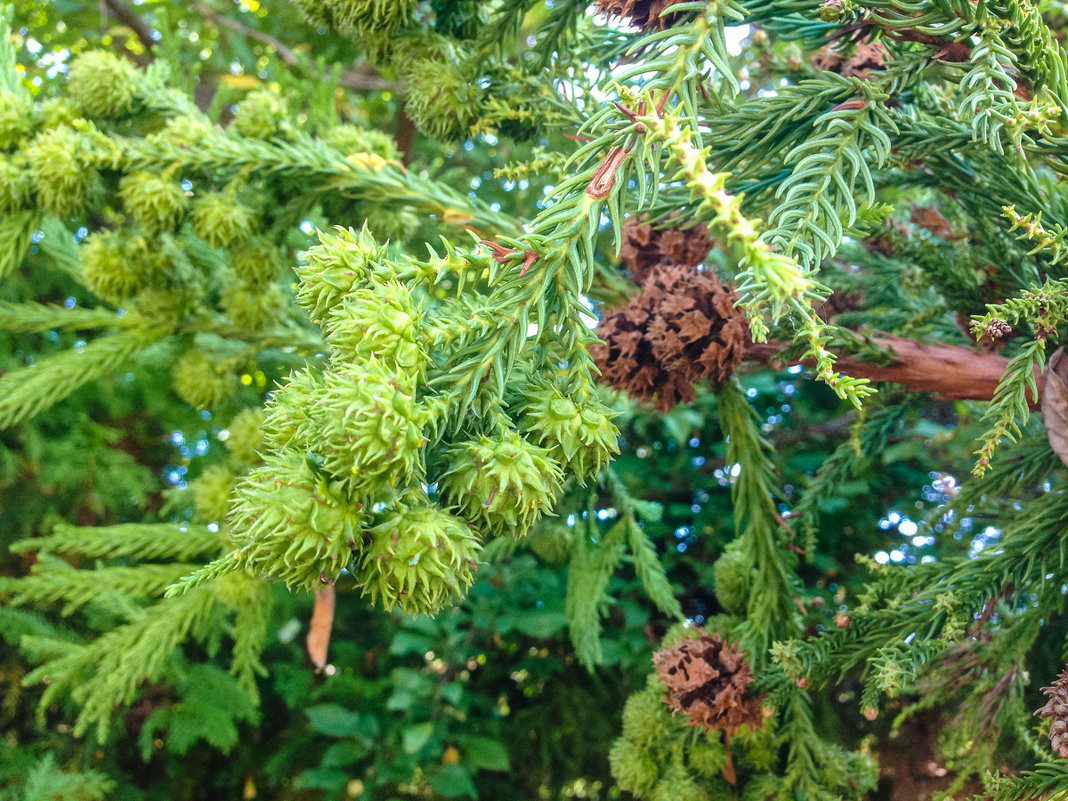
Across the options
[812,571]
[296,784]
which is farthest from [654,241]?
[296,784]

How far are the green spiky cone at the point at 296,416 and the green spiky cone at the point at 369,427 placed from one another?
0.02 metres

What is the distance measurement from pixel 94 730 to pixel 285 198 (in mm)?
1480

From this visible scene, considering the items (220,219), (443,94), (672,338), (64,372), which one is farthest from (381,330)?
(64,372)

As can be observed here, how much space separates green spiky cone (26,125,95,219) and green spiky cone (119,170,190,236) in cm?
5

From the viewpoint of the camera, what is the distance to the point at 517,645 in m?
1.80

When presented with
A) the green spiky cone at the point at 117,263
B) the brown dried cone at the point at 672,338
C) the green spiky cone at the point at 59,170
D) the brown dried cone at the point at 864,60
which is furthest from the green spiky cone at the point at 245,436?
the brown dried cone at the point at 864,60

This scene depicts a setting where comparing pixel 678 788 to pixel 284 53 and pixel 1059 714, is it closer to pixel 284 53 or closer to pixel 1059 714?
pixel 1059 714

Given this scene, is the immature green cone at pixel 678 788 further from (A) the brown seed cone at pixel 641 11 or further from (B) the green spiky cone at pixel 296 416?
(A) the brown seed cone at pixel 641 11

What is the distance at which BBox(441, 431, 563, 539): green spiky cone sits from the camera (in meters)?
0.53

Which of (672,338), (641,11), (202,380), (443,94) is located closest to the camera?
(641,11)

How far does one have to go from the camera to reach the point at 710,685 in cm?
87

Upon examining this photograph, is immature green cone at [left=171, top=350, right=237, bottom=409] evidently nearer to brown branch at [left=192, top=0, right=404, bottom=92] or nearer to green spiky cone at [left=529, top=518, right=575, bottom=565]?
green spiky cone at [left=529, top=518, right=575, bottom=565]

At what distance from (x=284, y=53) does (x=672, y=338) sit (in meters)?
1.79

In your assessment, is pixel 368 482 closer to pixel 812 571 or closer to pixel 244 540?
pixel 244 540
